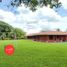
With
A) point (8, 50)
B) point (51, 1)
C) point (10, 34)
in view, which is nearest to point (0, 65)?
point (8, 50)

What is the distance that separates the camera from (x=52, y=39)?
75.0 m

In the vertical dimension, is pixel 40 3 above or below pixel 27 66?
above

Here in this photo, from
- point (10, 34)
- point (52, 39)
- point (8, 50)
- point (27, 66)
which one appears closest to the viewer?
point (8, 50)

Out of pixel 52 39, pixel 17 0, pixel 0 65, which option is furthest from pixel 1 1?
pixel 52 39

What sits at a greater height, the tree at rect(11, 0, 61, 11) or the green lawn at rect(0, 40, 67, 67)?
the tree at rect(11, 0, 61, 11)

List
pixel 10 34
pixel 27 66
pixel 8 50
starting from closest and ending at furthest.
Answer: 1. pixel 8 50
2. pixel 27 66
3. pixel 10 34

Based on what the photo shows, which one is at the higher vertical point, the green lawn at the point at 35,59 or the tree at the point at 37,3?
the tree at the point at 37,3

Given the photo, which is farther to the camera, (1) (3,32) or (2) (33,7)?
(1) (3,32)

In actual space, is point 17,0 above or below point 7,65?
above

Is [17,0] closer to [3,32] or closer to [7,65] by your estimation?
[7,65]

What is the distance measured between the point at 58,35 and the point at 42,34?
177 inches

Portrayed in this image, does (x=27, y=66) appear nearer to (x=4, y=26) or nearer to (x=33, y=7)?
(x=33, y=7)

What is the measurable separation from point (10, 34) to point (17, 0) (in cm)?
9332

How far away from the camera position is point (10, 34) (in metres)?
110
